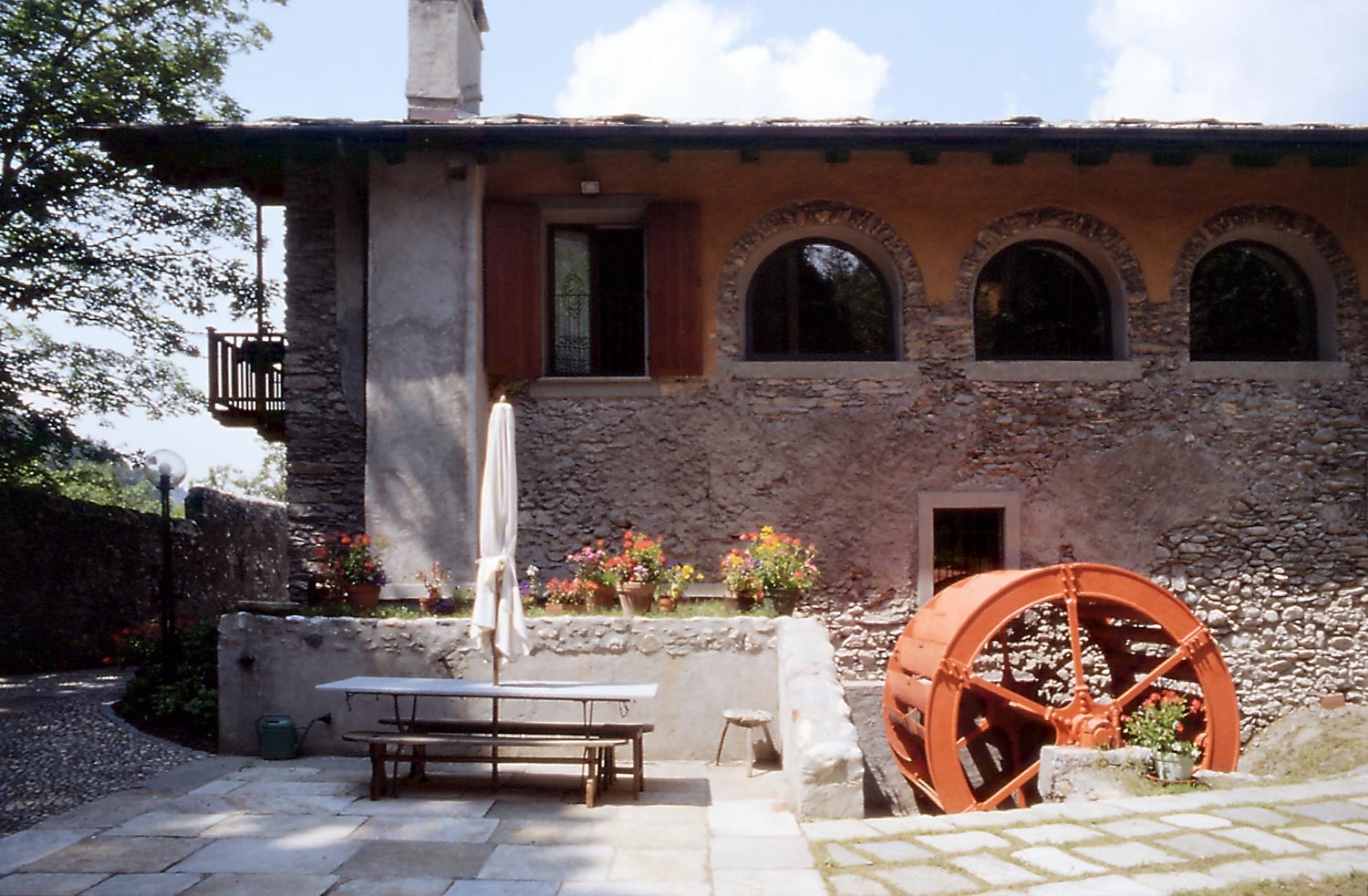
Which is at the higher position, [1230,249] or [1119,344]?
[1230,249]

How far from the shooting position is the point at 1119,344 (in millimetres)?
10477

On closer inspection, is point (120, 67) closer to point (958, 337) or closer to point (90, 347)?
point (90, 347)

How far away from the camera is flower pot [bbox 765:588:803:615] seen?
8.95 m

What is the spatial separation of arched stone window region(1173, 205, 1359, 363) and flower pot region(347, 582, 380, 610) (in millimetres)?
7732

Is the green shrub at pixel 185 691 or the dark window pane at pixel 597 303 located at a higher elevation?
the dark window pane at pixel 597 303

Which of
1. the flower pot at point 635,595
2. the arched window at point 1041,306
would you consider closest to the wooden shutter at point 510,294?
the flower pot at point 635,595

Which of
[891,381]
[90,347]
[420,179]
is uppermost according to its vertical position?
[420,179]

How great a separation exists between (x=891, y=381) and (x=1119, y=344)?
7.32 feet

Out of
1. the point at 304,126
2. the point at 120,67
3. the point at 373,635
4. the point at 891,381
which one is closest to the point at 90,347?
the point at 120,67

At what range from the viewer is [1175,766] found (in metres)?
7.10

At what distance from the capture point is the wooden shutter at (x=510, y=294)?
998cm

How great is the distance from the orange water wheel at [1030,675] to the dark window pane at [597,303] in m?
3.65

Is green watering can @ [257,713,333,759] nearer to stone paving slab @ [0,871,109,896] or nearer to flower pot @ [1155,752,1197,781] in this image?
stone paving slab @ [0,871,109,896]

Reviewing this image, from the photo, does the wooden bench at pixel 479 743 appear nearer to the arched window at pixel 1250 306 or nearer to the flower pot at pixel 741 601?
the flower pot at pixel 741 601
